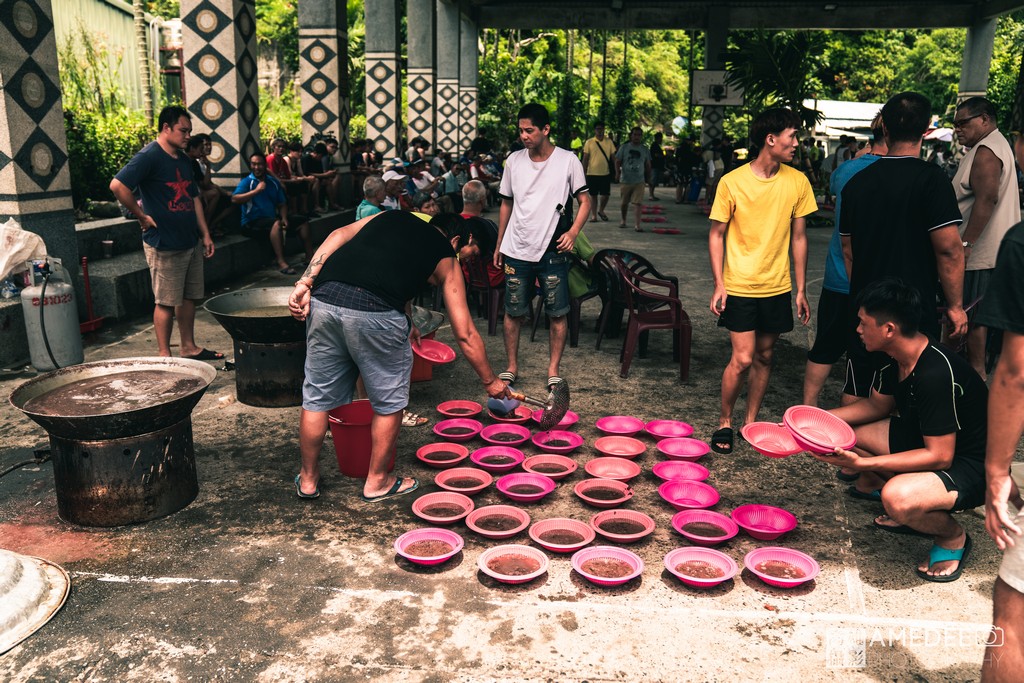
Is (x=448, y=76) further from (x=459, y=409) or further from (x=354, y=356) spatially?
(x=354, y=356)

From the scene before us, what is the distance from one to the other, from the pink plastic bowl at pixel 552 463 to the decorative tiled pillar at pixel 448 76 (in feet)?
66.3

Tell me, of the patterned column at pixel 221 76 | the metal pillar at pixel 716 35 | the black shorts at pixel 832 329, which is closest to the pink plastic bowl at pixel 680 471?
the black shorts at pixel 832 329

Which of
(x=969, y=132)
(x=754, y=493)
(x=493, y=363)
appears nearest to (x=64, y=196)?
(x=493, y=363)

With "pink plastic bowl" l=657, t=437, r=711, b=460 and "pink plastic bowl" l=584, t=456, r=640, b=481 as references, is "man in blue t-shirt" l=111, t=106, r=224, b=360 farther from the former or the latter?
"pink plastic bowl" l=657, t=437, r=711, b=460

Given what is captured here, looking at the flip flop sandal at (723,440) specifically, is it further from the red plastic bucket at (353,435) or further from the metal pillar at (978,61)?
the metal pillar at (978,61)

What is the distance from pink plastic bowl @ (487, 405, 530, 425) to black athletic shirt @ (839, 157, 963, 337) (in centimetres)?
220

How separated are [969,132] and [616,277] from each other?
2.90 metres

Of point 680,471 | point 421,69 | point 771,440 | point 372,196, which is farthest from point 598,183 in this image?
point 771,440

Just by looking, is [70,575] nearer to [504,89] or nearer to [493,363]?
[493,363]

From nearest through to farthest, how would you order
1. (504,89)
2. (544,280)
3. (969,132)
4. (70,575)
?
1. (70,575)
2. (969,132)
3. (544,280)
4. (504,89)

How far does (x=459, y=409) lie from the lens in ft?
18.2

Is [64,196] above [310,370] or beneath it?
above

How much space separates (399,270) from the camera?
12.8 feet

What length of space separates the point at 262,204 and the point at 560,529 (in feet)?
26.0
